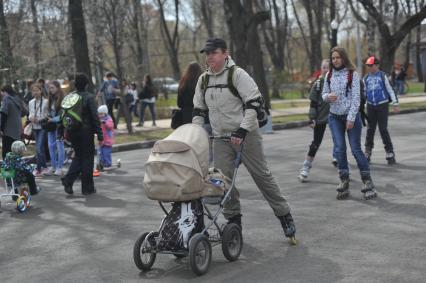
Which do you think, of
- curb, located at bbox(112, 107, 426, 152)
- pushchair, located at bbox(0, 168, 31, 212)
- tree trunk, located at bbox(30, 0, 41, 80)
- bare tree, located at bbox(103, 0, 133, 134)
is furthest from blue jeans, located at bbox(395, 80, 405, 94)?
pushchair, located at bbox(0, 168, 31, 212)

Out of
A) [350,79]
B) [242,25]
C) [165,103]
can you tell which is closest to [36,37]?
[165,103]

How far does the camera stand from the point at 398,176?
10594 mm

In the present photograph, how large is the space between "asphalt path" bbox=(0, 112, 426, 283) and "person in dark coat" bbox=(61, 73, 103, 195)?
0.26 m

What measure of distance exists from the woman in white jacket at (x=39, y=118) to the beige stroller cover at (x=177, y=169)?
24.3 ft

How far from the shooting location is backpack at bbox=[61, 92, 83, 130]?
33.7 ft

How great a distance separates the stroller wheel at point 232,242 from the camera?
20.3 ft

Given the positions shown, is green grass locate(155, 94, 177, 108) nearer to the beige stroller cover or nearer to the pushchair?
the pushchair

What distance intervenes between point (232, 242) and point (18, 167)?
14.3ft

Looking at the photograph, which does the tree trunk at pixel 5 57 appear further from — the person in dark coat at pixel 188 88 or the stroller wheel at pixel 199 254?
the stroller wheel at pixel 199 254

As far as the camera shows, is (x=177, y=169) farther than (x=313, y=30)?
No

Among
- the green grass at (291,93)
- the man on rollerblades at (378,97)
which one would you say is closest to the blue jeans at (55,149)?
the man on rollerblades at (378,97)

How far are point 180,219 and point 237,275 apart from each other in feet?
2.10

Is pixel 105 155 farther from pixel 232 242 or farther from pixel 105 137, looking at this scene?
pixel 232 242

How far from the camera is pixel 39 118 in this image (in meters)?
13.0
